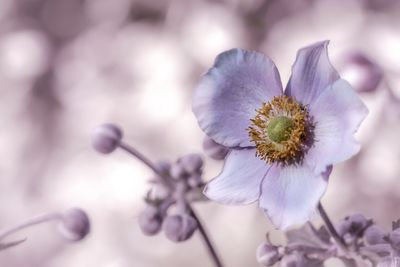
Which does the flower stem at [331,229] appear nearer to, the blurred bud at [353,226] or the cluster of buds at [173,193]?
the blurred bud at [353,226]

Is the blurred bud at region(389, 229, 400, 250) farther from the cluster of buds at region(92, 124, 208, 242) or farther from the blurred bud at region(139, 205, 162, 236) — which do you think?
the blurred bud at region(139, 205, 162, 236)

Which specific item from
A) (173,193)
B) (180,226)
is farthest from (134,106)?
(180,226)

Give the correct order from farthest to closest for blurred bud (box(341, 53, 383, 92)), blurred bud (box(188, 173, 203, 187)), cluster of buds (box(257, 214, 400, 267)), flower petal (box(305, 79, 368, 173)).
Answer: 1. blurred bud (box(341, 53, 383, 92))
2. blurred bud (box(188, 173, 203, 187))
3. cluster of buds (box(257, 214, 400, 267))
4. flower petal (box(305, 79, 368, 173))

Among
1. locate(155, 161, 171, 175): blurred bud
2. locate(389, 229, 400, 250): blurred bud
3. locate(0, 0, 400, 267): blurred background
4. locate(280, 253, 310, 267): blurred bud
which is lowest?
locate(0, 0, 400, 267): blurred background

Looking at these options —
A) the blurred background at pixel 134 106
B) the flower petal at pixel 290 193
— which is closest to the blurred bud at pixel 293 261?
the flower petal at pixel 290 193

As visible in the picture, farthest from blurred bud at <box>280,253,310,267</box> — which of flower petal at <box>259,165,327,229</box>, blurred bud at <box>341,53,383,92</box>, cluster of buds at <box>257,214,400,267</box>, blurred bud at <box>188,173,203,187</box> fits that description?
blurred bud at <box>341,53,383,92</box>

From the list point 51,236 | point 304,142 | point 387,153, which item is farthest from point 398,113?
point 51,236

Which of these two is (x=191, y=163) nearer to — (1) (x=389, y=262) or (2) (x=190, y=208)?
(2) (x=190, y=208)

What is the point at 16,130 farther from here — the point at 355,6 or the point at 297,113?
the point at 297,113
